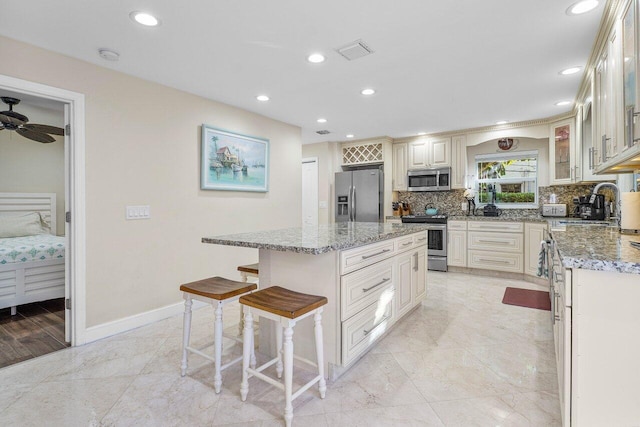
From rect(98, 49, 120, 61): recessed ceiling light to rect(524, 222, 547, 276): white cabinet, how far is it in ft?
16.3

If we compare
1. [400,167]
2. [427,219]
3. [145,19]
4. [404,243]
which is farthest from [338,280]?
[400,167]

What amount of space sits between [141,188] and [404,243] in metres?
2.42

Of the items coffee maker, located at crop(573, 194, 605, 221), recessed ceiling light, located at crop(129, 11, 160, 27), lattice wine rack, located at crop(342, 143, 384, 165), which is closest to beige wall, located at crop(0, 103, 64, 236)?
recessed ceiling light, located at crop(129, 11, 160, 27)

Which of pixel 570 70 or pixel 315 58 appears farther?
pixel 570 70

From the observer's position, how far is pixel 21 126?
347 cm

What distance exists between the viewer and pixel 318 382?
6.10 feet

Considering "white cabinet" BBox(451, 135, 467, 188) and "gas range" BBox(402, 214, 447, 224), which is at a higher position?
"white cabinet" BBox(451, 135, 467, 188)

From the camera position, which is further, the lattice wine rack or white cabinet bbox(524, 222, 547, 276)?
the lattice wine rack

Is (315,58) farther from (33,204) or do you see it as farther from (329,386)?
(33,204)

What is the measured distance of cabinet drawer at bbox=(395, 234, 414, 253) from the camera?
2.56 m

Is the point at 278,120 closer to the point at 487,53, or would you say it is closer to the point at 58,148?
the point at 487,53

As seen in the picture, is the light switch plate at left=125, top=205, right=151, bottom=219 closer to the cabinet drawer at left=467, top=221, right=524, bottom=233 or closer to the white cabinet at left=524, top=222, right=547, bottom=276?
the cabinet drawer at left=467, top=221, right=524, bottom=233

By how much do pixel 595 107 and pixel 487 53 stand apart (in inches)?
36.3

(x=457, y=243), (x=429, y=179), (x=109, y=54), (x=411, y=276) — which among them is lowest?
(x=411, y=276)
